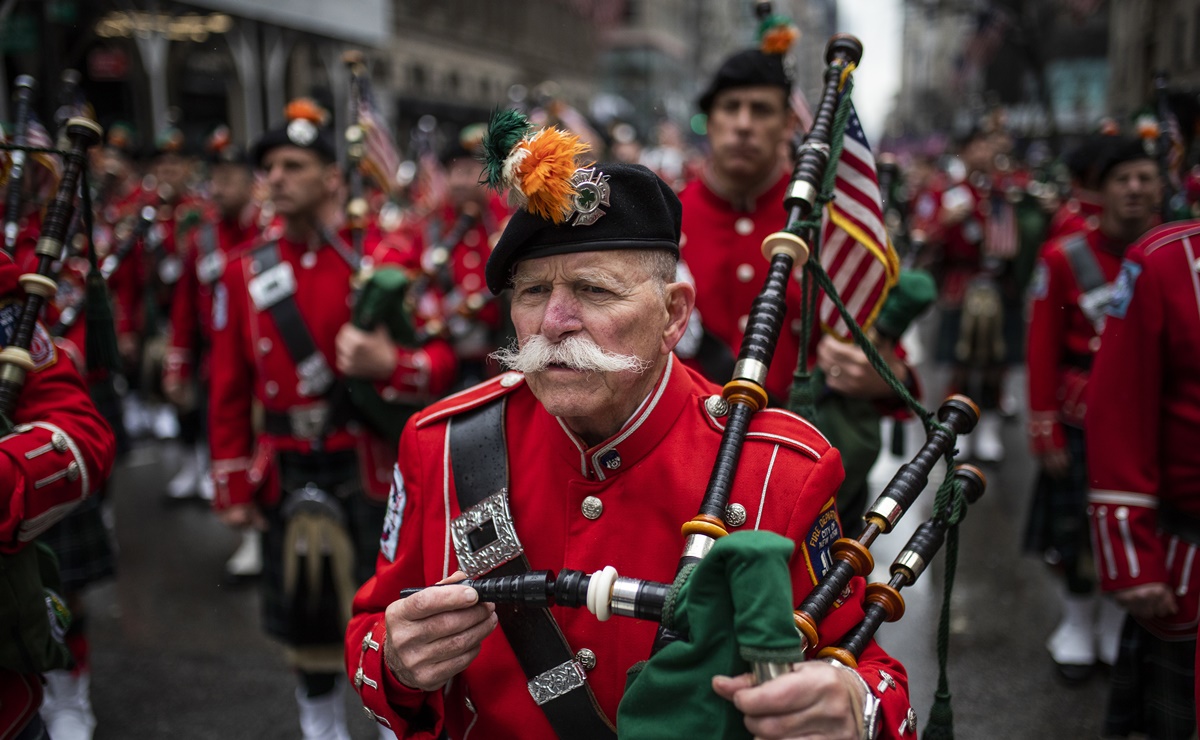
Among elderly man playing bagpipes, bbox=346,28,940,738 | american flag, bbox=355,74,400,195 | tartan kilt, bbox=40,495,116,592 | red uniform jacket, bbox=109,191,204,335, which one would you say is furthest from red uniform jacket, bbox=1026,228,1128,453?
red uniform jacket, bbox=109,191,204,335

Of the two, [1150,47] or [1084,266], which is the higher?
[1150,47]

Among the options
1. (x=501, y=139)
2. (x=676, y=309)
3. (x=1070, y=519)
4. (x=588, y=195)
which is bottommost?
(x=1070, y=519)

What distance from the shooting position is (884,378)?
1.98 m

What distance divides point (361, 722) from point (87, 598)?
2479mm

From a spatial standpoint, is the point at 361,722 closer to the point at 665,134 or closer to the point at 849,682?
the point at 849,682

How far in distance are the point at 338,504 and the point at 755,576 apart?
10.1 ft

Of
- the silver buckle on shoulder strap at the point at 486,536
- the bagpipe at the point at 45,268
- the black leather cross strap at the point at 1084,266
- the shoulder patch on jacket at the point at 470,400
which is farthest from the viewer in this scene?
the black leather cross strap at the point at 1084,266

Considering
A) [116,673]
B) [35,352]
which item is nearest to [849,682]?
[35,352]

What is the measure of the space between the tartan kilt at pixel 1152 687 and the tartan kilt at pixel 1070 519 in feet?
5.80

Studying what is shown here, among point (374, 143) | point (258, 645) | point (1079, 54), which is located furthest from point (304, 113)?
point (1079, 54)

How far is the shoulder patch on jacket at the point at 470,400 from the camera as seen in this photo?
6.94 feet

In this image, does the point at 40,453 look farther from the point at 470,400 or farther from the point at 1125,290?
the point at 1125,290

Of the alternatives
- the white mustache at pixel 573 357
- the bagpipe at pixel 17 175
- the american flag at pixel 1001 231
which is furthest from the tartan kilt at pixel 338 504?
the american flag at pixel 1001 231

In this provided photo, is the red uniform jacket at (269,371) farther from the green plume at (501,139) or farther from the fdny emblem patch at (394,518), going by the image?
the green plume at (501,139)
